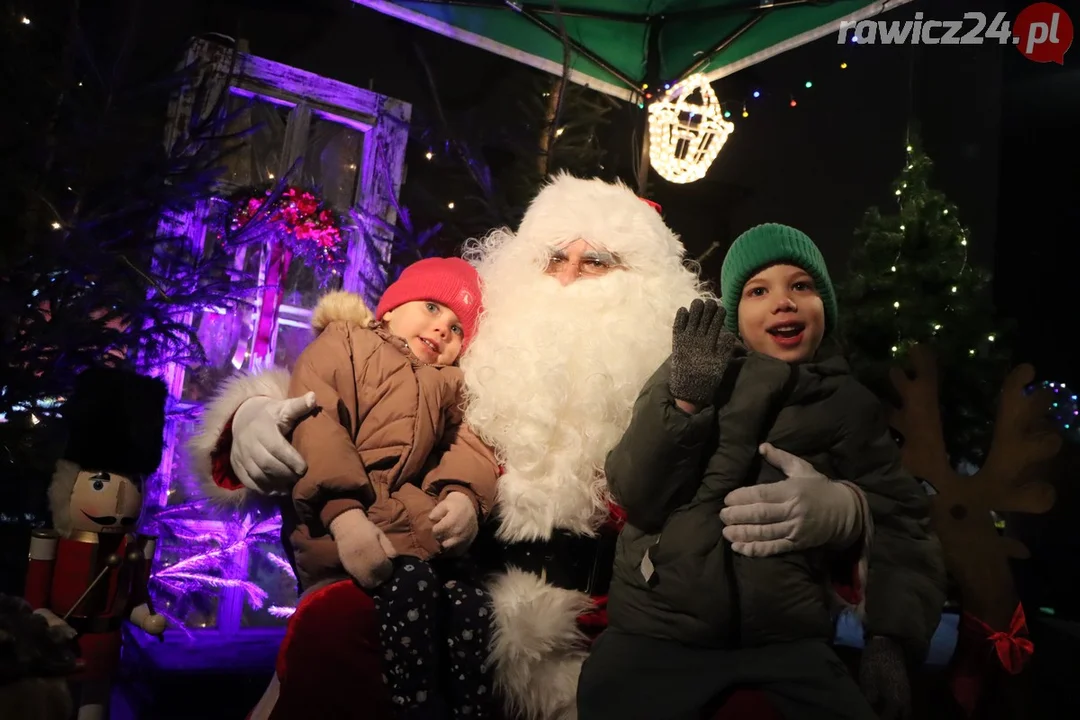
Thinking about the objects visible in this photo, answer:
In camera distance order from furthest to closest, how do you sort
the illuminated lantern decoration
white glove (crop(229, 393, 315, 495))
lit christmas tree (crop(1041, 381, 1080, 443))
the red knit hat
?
lit christmas tree (crop(1041, 381, 1080, 443)) < the illuminated lantern decoration < the red knit hat < white glove (crop(229, 393, 315, 495))

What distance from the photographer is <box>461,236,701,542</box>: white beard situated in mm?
2221

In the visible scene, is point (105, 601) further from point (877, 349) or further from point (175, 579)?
point (877, 349)

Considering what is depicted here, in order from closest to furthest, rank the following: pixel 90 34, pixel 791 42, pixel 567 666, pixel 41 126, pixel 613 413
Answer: pixel 567 666 → pixel 613 413 → pixel 41 126 → pixel 90 34 → pixel 791 42

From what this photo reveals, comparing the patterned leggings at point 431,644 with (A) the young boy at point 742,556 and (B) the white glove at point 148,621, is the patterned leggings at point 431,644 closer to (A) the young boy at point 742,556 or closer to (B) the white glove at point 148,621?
(A) the young boy at point 742,556

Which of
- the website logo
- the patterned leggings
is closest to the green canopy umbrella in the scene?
the website logo

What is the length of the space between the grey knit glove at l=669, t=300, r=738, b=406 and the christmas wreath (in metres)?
1.92

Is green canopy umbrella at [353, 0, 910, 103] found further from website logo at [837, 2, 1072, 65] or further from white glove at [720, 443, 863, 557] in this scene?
white glove at [720, 443, 863, 557]

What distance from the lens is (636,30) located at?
3.87 metres

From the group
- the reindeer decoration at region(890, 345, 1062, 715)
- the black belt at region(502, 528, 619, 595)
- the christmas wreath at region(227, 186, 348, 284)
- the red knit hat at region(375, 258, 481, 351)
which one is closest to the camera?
the black belt at region(502, 528, 619, 595)

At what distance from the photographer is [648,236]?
2605 millimetres

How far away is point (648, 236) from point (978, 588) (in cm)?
163

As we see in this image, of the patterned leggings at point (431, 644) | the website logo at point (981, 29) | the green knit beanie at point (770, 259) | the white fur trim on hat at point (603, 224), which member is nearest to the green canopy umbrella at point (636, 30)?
the website logo at point (981, 29)

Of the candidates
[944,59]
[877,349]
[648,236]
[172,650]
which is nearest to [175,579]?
[172,650]

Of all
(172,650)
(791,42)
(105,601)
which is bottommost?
(172,650)
